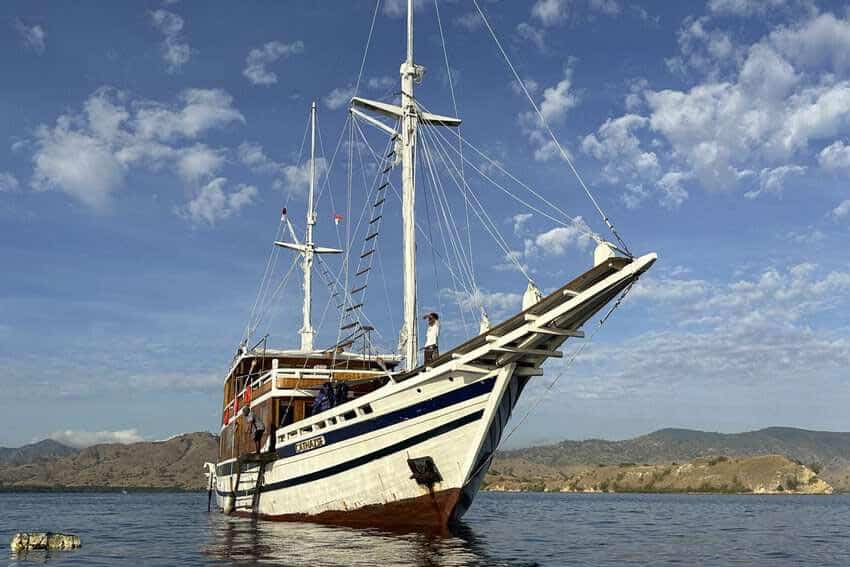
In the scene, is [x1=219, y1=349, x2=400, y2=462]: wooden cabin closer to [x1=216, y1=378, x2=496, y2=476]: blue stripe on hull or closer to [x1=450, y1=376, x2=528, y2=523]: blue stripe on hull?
[x1=216, y1=378, x2=496, y2=476]: blue stripe on hull

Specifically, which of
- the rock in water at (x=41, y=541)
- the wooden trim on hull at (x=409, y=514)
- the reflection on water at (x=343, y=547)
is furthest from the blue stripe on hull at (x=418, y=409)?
the rock in water at (x=41, y=541)

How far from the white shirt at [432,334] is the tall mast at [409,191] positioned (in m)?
1.82

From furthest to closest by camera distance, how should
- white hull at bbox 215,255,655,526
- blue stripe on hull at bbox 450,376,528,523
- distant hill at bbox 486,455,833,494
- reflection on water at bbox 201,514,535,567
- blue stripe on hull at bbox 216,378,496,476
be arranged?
distant hill at bbox 486,455,833,494
blue stripe on hull at bbox 450,376,528,523
blue stripe on hull at bbox 216,378,496,476
white hull at bbox 215,255,655,526
reflection on water at bbox 201,514,535,567

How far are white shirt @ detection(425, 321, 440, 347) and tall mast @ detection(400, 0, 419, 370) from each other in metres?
1.82

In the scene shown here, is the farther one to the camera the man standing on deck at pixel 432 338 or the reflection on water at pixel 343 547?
the man standing on deck at pixel 432 338

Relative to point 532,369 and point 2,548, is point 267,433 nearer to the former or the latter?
point 2,548

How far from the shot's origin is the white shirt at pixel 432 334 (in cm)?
2723

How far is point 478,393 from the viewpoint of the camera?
25.2 m

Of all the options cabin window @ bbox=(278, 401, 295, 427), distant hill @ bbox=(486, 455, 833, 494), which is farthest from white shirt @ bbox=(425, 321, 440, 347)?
distant hill @ bbox=(486, 455, 833, 494)

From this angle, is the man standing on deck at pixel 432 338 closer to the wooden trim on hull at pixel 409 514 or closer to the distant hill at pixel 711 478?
the wooden trim on hull at pixel 409 514

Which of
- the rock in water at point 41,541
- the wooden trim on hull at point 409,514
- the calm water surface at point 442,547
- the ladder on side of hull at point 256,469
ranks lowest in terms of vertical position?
the calm water surface at point 442,547

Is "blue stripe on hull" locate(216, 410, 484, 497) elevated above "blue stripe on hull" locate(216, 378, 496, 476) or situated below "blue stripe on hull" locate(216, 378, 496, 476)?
below

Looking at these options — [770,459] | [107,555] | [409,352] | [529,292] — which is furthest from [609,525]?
[770,459]

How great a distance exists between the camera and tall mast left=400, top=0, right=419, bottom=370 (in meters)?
29.7
